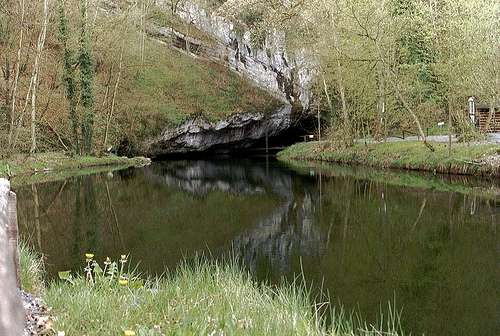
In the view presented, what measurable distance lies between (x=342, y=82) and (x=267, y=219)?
22.1m

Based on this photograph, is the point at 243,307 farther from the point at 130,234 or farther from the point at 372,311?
the point at 130,234

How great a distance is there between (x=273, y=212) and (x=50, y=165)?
17874 millimetres

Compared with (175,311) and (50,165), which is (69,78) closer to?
(50,165)

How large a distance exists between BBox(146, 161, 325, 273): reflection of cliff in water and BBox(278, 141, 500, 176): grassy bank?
20.1 feet

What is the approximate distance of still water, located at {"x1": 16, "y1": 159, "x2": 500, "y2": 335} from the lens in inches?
291

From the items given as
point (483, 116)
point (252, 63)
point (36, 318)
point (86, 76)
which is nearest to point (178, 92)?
point (252, 63)

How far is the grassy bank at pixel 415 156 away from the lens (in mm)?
22172

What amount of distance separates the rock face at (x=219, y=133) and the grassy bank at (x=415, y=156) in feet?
26.3

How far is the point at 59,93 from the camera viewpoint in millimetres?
34156

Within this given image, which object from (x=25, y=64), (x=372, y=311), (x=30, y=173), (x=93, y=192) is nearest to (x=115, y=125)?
(x=25, y=64)

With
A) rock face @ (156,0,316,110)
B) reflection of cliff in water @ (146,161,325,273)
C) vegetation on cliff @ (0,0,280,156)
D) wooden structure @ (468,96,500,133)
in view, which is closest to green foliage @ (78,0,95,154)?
vegetation on cliff @ (0,0,280,156)

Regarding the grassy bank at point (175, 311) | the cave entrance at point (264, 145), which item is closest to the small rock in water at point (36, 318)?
the grassy bank at point (175, 311)

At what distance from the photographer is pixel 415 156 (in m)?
26.9

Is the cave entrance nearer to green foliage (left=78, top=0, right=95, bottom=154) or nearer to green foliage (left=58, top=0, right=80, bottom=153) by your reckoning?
green foliage (left=78, top=0, right=95, bottom=154)
